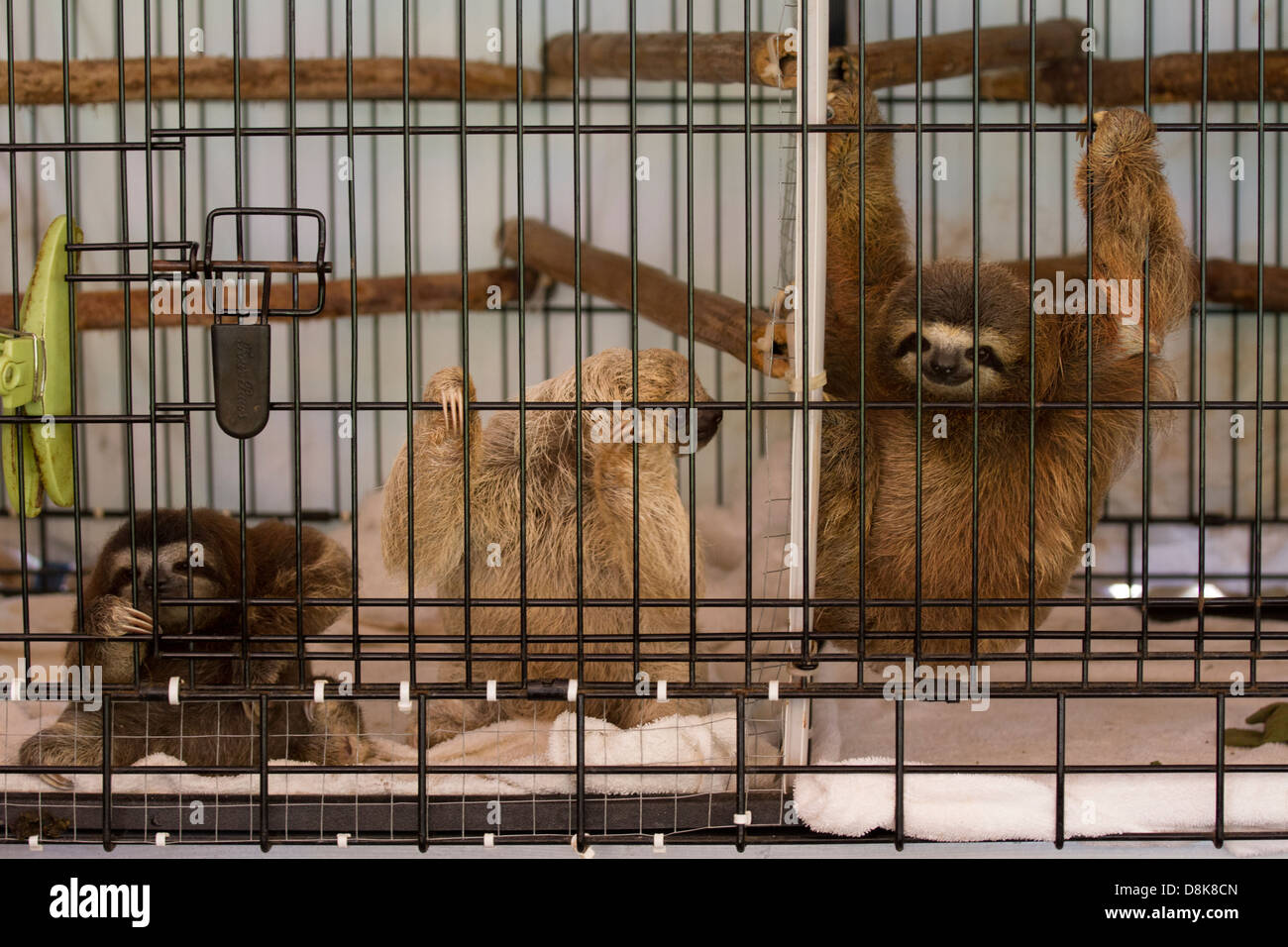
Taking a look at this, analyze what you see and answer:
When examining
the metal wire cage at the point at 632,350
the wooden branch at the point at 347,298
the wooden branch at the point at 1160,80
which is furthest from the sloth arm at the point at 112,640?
the wooden branch at the point at 1160,80

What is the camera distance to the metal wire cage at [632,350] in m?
2.82

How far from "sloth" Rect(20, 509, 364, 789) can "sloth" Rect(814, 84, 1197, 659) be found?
1520mm

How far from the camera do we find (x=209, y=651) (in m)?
3.53

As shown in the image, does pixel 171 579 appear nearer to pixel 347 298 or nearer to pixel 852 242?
pixel 347 298

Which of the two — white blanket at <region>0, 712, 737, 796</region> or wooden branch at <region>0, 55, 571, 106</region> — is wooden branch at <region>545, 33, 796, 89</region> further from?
white blanket at <region>0, 712, 737, 796</region>

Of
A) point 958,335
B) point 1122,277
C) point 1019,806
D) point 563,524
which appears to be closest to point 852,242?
point 958,335

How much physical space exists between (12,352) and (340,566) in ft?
4.02

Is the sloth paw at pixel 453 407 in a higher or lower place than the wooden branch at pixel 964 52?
lower

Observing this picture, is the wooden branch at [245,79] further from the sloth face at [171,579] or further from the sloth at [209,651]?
the sloth face at [171,579]

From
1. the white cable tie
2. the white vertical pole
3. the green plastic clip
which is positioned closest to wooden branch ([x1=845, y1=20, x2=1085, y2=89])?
the white vertical pole

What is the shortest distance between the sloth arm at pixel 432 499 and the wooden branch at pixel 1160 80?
298 cm

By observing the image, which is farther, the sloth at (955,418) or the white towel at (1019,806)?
the sloth at (955,418)

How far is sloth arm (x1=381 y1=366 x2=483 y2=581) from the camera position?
3.27 meters

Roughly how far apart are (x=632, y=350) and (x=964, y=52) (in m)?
2.61
